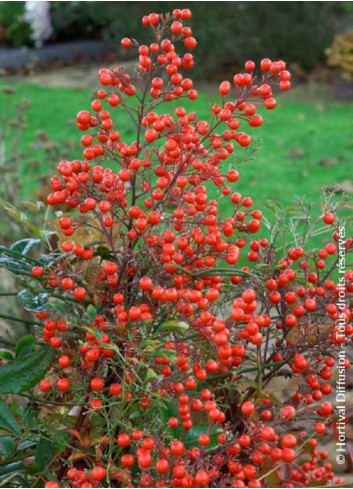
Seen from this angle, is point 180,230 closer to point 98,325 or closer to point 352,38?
point 98,325

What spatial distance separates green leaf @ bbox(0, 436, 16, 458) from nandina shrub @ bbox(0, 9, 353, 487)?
6 centimetres

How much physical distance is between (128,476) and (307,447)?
0.54m

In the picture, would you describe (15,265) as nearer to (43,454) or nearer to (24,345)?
(24,345)

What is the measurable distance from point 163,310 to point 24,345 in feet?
0.82

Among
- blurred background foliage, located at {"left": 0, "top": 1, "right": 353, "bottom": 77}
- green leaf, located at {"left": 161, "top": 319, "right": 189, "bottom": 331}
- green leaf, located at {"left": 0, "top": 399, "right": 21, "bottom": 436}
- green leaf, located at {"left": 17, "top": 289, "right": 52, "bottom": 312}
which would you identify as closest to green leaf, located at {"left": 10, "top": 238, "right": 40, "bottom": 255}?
green leaf, located at {"left": 17, "top": 289, "right": 52, "bottom": 312}

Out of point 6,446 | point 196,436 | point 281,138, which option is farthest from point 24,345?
point 281,138

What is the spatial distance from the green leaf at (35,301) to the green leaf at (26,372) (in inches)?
3.4

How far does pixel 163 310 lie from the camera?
133cm

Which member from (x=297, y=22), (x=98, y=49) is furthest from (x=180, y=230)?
(x=98, y=49)

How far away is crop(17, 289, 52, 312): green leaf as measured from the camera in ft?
4.27

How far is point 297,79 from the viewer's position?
10.4 meters

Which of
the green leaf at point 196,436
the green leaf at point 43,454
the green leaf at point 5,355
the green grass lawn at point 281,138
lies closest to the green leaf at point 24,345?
the green leaf at point 5,355

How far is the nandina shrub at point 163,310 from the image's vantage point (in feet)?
3.92

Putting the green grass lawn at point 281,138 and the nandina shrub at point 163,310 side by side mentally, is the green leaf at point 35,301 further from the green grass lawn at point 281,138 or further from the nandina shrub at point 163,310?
the green grass lawn at point 281,138
